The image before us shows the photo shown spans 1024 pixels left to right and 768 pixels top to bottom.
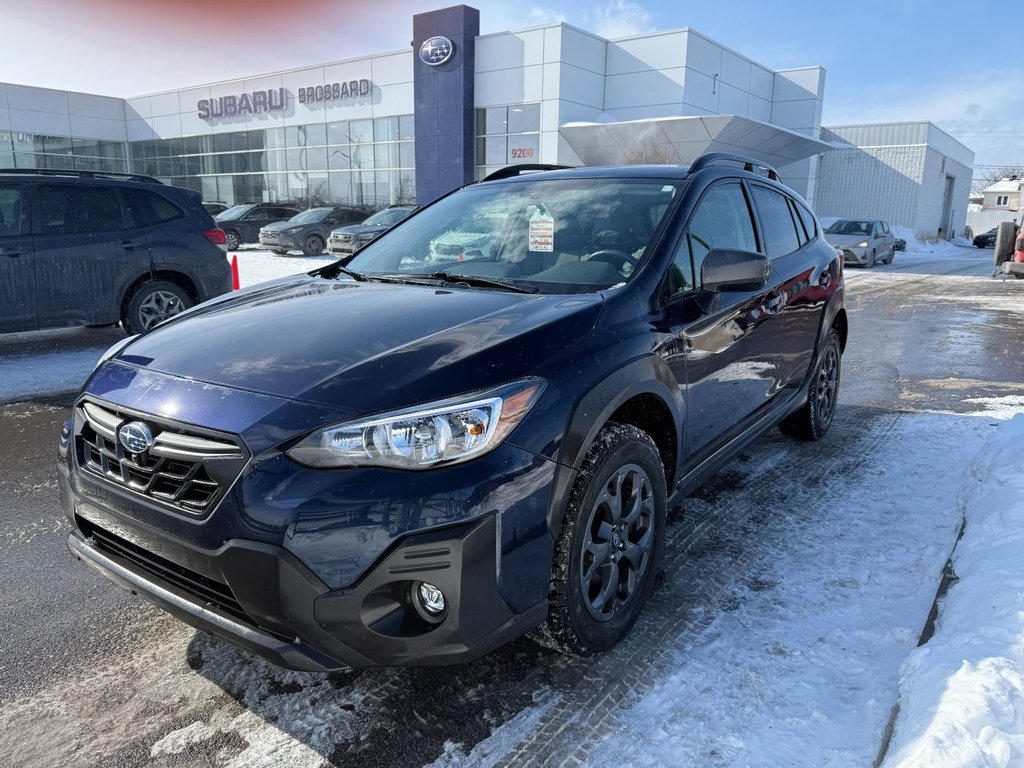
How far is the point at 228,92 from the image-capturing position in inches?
1483

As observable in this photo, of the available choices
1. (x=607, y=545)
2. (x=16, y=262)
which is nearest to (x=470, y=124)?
(x=16, y=262)

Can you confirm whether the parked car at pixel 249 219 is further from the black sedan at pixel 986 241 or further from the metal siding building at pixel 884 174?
the black sedan at pixel 986 241

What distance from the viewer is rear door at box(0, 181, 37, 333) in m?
6.93

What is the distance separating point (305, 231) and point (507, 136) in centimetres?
1138

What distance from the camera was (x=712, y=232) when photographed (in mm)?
3443

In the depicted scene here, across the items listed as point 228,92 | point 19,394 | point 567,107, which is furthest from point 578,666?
point 228,92

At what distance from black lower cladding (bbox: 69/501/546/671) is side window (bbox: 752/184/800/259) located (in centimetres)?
288

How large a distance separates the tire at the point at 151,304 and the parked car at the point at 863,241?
19683mm

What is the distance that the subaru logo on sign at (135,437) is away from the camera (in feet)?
7.15

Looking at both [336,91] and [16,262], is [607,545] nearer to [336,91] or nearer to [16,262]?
[16,262]

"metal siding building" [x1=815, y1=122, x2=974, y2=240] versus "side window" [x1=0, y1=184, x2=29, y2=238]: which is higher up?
"metal siding building" [x1=815, y1=122, x2=974, y2=240]

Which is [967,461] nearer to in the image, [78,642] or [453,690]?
[453,690]

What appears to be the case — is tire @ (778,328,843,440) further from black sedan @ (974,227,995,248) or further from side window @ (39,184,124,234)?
black sedan @ (974,227,995,248)

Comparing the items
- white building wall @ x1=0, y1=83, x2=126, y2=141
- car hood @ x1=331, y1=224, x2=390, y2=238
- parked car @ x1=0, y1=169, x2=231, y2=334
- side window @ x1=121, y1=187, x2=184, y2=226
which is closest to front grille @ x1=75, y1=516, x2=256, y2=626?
parked car @ x1=0, y1=169, x2=231, y2=334
